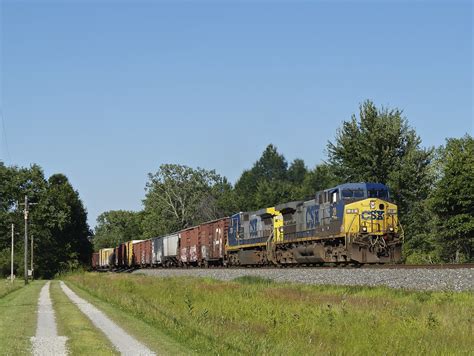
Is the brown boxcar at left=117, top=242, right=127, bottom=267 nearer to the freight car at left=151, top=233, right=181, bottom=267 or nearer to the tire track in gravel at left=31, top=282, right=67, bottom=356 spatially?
the freight car at left=151, top=233, right=181, bottom=267

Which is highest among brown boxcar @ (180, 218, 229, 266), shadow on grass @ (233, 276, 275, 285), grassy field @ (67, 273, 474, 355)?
brown boxcar @ (180, 218, 229, 266)

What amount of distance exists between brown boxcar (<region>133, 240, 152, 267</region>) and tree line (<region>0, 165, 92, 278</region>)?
24.6 ft

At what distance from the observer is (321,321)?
1659 cm

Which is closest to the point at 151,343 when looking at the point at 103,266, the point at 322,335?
the point at 322,335

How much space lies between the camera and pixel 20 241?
76.1m

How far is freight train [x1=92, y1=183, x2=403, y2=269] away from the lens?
1262 inches

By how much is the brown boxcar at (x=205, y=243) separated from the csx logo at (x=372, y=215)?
20.5 meters

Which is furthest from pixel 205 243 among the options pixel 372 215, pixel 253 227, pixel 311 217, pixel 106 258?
pixel 106 258

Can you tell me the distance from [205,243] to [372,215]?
26553mm

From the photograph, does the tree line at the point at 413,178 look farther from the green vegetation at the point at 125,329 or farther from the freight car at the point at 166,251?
the green vegetation at the point at 125,329

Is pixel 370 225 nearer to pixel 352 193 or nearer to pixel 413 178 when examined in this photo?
pixel 352 193

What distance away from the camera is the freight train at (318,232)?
3206cm

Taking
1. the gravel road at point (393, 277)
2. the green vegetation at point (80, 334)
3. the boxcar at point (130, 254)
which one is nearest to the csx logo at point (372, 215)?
the gravel road at point (393, 277)

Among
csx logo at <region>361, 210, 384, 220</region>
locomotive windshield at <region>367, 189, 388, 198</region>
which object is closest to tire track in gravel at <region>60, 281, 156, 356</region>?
csx logo at <region>361, 210, 384, 220</region>
